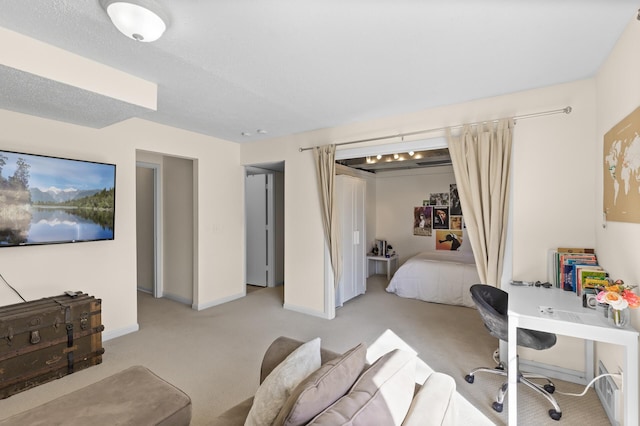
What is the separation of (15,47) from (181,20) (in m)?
1.13

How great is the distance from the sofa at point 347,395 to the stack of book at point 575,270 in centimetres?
161

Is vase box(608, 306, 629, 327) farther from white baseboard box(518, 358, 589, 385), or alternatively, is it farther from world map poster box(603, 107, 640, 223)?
white baseboard box(518, 358, 589, 385)

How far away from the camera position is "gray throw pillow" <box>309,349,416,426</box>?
3.09ft

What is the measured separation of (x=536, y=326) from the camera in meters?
1.84

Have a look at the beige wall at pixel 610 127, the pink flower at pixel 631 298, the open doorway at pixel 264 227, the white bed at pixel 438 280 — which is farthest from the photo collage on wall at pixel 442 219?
the pink flower at pixel 631 298

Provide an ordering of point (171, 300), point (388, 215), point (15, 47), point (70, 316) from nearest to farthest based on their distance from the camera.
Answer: point (15, 47), point (70, 316), point (171, 300), point (388, 215)

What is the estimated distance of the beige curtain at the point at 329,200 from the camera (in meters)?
3.96

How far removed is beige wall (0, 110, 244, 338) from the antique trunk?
1.13ft

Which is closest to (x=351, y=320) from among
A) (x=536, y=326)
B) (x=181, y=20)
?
(x=536, y=326)

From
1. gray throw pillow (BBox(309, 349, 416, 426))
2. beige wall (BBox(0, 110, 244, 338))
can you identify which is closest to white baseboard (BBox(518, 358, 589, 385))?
gray throw pillow (BBox(309, 349, 416, 426))

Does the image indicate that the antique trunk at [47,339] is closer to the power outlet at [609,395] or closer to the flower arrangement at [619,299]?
the flower arrangement at [619,299]

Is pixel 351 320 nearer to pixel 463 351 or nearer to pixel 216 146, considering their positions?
pixel 463 351

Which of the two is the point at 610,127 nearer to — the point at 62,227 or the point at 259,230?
the point at 62,227

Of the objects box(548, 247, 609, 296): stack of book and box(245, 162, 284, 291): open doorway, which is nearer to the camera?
box(548, 247, 609, 296): stack of book
